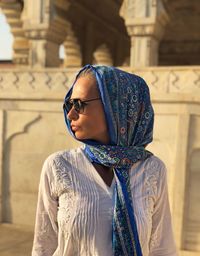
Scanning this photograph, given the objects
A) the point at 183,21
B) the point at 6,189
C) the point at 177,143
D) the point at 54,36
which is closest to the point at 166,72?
the point at 177,143

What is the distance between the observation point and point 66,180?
108 cm

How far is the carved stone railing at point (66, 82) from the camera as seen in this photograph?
409 cm

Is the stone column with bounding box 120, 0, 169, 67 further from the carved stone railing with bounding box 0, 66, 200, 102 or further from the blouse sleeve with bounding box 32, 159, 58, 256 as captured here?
the blouse sleeve with bounding box 32, 159, 58, 256

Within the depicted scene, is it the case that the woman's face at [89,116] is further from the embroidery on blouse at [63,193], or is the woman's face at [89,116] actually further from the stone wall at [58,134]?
the stone wall at [58,134]

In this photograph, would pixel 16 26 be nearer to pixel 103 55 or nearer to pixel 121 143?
pixel 103 55

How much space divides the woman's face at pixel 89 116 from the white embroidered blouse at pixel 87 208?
0.09 m

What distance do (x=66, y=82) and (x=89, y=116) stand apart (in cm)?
366

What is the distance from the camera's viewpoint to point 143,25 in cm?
454

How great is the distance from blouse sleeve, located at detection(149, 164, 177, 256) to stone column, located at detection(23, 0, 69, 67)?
13.7 ft

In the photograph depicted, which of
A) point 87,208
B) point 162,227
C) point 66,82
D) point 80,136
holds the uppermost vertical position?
point 66,82

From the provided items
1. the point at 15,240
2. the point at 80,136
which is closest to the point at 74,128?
the point at 80,136

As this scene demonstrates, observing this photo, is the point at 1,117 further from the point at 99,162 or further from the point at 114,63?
the point at 114,63

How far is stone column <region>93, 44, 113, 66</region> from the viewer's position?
9.50 m

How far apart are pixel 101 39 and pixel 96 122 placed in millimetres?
8557
